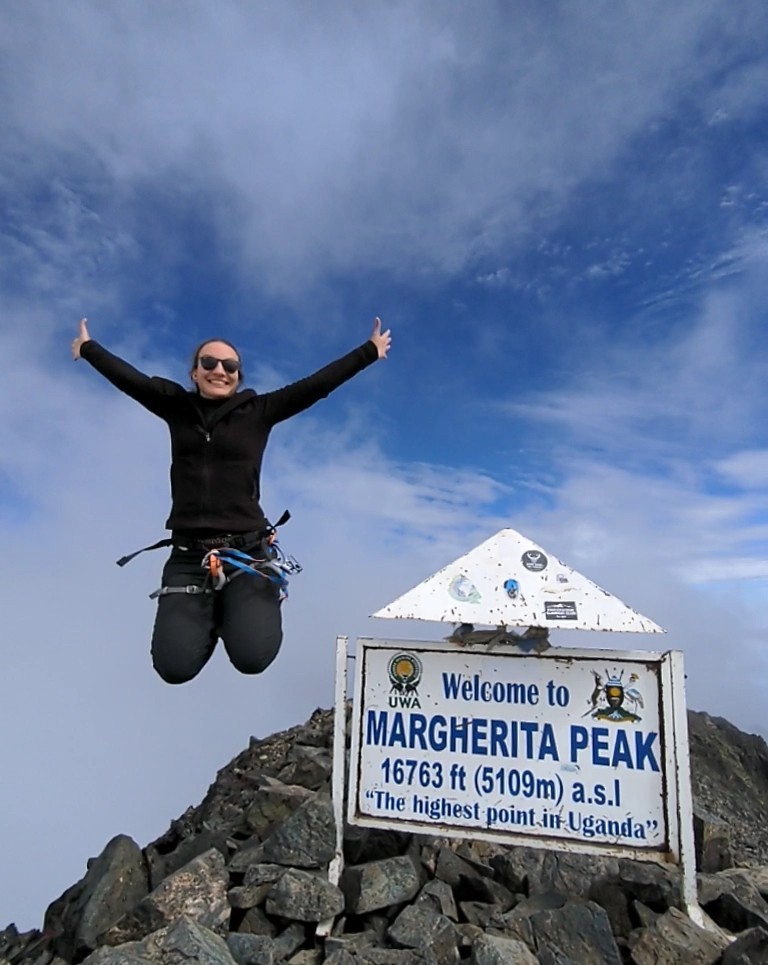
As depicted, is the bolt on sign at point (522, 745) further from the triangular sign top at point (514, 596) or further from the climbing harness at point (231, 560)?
the climbing harness at point (231, 560)

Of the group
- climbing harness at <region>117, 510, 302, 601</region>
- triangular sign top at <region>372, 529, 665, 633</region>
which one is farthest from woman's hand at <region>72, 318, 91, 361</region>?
triangular sign top at <region>372, 529, 665, 633</region>

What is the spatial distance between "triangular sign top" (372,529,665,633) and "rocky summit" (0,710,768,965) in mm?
2231

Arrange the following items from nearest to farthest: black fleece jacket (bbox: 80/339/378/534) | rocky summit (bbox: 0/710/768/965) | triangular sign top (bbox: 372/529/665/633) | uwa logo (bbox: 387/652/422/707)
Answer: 1. rocky summit (bbox: 0/710/768/965)
2. black fleece jacket (bbox: 80/339/378/534)
3. triangular sign top (bbox: 372/529/665/633)
4. uwa logo (bbox: 387/652/422/707)

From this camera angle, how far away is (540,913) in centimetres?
586

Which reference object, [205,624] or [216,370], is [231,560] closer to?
[205,624]

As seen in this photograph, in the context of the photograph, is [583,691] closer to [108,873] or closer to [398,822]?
[398,822]

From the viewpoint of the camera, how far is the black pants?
18.8 feet

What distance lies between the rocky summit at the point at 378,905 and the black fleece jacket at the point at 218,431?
3.19m

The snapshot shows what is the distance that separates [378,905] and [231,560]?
333 cm

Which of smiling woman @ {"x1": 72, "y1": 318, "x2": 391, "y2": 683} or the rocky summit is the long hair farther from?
the rocky summit

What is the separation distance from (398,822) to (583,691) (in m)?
2.23

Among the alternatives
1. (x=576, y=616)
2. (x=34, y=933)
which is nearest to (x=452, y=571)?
(x=576, y=616)

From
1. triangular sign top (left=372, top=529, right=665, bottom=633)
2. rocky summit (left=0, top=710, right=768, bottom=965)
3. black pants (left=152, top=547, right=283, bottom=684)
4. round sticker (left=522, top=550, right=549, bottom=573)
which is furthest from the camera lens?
round sticker (left=522, top=550, right=549, bottom=573)

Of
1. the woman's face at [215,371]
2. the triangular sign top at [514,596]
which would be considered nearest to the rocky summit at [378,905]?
the triangular sign top at [514,596]
